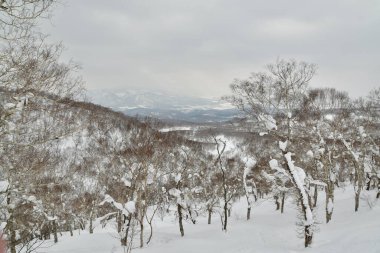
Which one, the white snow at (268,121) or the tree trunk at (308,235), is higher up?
the white snow at (268,121)

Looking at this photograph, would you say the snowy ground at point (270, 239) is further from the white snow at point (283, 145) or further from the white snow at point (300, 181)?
the white snow at point (283, 145)

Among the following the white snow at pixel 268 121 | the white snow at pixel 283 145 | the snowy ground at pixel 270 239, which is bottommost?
the snowy ground at pixel 270 239

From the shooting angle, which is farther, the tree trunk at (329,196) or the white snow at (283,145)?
the tree trunk at (329,196)

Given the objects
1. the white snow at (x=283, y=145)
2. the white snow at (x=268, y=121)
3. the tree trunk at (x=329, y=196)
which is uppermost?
the white snow at (x=268, y=121)

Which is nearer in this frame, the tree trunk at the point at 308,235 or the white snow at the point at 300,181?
the white snow at the point at 300,181

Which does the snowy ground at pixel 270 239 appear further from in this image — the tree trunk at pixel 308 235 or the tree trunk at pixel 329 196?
the tree trunk at pixel 329 196

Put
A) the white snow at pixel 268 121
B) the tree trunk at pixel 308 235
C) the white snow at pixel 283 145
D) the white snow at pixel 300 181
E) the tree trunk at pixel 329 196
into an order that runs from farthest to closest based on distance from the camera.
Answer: the tree trunk at pixel 329 196
the tree trunk at pixel 308 235
the white snow at pixel 300 181
the white snow at pixel 283 145
the white snow at pixel 268 121

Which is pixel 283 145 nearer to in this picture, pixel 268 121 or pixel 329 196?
pixel 268 121

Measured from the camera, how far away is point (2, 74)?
20.4 feet

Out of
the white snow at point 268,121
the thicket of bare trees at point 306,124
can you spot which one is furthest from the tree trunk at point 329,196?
the white snow at point 268,121

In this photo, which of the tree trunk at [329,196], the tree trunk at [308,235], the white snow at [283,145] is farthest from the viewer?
the tree trunk at [329,196]

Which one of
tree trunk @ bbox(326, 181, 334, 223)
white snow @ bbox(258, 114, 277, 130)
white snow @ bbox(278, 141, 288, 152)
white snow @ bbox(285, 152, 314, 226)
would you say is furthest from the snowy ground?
white snow @ bbox(258, 114, 277, 130)

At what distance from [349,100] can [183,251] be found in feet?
52.3

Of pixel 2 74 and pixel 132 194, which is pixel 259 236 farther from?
pixel 2 74
